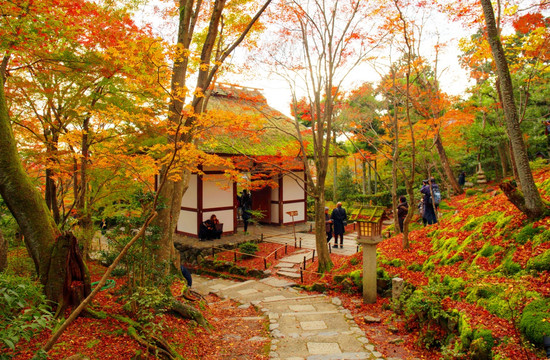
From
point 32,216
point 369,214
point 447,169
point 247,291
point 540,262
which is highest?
point 447,169

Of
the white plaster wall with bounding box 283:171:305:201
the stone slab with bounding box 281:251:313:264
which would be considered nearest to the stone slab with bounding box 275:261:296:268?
the stone slab with bounding box 281:251:313:264

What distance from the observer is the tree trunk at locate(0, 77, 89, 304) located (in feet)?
12.3


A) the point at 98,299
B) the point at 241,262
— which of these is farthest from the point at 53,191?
the point at 241,262

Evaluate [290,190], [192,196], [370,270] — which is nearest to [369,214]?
[370,270]

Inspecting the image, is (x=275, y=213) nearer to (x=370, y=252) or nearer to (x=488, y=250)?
(x=370, y=252)

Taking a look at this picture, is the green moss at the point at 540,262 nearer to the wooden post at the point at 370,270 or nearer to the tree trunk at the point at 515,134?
the tree trunk at the point at 515,134

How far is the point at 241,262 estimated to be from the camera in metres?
10.5

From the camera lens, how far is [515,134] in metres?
5.17

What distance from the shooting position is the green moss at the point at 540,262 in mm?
4105

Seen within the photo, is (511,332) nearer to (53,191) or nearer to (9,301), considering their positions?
(9,301)

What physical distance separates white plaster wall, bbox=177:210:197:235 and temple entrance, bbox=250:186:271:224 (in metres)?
3.58

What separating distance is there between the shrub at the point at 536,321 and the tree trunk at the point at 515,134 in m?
2.17

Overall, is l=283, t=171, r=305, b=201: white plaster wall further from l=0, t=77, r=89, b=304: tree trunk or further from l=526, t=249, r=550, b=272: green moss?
l=0, t=77, r=89, b=304: tree trunk

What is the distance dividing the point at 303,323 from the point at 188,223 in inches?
325
